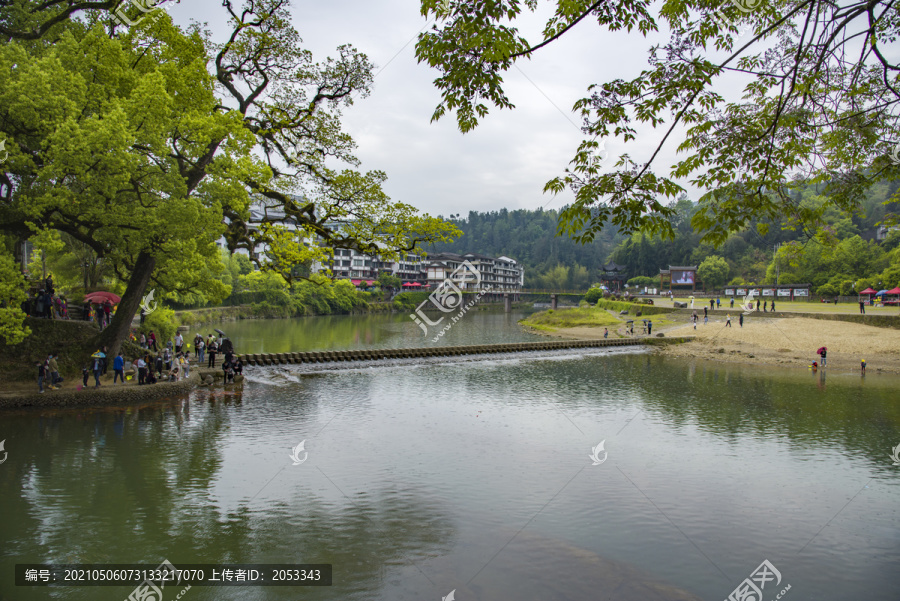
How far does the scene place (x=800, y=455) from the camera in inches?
598

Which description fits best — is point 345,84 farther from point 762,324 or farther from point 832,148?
point 762,324

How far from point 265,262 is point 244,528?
11.4 metres

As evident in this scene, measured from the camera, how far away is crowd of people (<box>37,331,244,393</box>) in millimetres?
18859

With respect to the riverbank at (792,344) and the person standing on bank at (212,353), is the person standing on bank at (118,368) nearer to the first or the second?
the person standing on bank at (212,353)

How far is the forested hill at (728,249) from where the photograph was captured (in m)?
26.9

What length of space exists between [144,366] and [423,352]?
19.2m

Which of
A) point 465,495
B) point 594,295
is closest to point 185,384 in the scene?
point 465,495

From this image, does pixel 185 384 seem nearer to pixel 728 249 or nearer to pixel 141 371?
pixel 141 371

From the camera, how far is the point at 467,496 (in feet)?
38.4

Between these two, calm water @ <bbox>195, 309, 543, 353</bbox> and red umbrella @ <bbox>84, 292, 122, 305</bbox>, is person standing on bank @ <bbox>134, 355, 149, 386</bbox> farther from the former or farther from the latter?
calm water @ <bbox>195, 309, 543, 353</bbox>

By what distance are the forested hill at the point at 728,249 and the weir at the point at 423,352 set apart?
33.9 ft

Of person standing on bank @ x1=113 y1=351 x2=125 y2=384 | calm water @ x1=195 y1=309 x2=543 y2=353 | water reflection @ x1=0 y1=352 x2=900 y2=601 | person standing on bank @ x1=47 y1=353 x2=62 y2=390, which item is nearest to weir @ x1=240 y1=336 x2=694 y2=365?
calm water @ x1=195 y1=309 x2=543 y2=353

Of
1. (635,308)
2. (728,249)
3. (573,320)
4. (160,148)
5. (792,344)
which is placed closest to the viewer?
(160,148)

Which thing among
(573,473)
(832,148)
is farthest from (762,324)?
(832,148)
